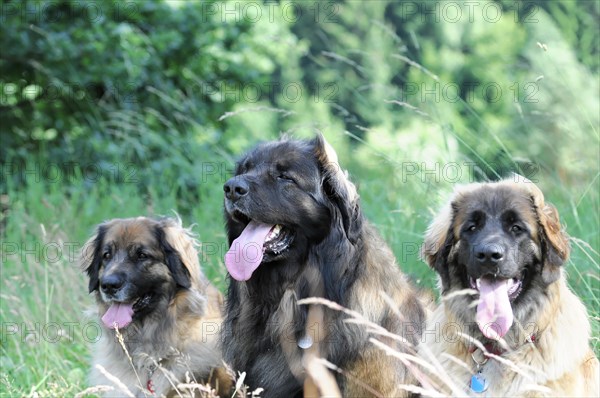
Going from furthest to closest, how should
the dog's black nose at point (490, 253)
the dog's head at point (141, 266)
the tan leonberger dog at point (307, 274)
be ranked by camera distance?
the dog's head at point (141, 266) → the tan leonberger dog at point (307, 274) → the dog's black nose at point (490, 253)

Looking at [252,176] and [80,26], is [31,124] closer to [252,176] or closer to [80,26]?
[80,26]

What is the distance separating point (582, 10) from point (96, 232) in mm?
17651

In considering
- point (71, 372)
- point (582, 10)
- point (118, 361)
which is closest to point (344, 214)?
point (118, 361)

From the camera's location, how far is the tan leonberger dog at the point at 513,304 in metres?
5.01

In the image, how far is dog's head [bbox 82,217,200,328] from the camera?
21.4 feet

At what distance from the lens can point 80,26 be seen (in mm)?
11961

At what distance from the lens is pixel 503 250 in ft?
16.2

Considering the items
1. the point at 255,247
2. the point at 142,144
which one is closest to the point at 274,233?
the point at 255,247

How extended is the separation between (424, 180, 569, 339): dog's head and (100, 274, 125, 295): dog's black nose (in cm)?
233

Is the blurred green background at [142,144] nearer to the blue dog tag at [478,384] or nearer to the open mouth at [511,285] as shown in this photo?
the open mouth at [511,285]

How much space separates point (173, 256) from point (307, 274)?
131 centimetres

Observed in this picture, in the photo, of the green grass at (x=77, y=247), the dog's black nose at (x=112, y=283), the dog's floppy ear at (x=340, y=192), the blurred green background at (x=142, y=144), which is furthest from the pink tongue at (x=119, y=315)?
the dog's floppy ear at (x=340, y=192)

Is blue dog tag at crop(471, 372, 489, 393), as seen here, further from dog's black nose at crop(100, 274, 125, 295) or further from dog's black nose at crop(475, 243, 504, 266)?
dog's black nose at crop(100, 274, 125, 295)

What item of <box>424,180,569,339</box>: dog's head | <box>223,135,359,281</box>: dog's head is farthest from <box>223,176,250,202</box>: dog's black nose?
<box>424,180,569,339</box>: dog's head
